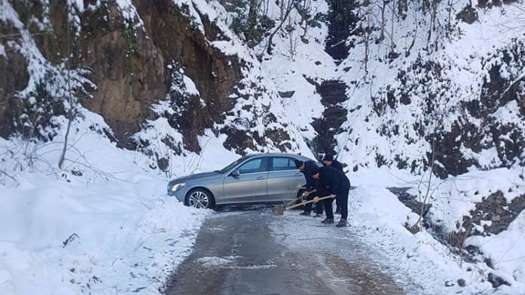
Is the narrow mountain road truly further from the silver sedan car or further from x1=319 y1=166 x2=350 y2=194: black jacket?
the silver sedan car

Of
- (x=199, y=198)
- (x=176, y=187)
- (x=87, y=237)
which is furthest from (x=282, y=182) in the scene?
(x=87, y=237)

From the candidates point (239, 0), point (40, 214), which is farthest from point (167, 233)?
point (239, 0)

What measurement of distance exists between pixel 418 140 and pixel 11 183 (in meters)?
19.9

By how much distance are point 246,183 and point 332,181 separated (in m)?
3.19

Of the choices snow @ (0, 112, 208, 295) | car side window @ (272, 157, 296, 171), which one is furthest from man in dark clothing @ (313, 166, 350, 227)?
snow @ (0, 112, 208, 295)

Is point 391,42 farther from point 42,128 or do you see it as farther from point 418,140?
point 42,128

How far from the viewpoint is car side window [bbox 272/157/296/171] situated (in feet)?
58.0

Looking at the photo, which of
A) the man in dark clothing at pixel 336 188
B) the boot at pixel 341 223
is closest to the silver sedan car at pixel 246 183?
the man in dark clothing at pixel 336 188

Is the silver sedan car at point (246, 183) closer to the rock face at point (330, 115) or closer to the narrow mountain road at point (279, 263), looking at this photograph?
the narrow mountain road at point (279, 263)

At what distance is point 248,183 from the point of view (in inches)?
684

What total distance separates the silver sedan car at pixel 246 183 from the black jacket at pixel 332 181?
2.08m

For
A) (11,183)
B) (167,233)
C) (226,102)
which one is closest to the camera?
(167,233)

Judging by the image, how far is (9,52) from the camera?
744 inches

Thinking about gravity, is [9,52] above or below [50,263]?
above
